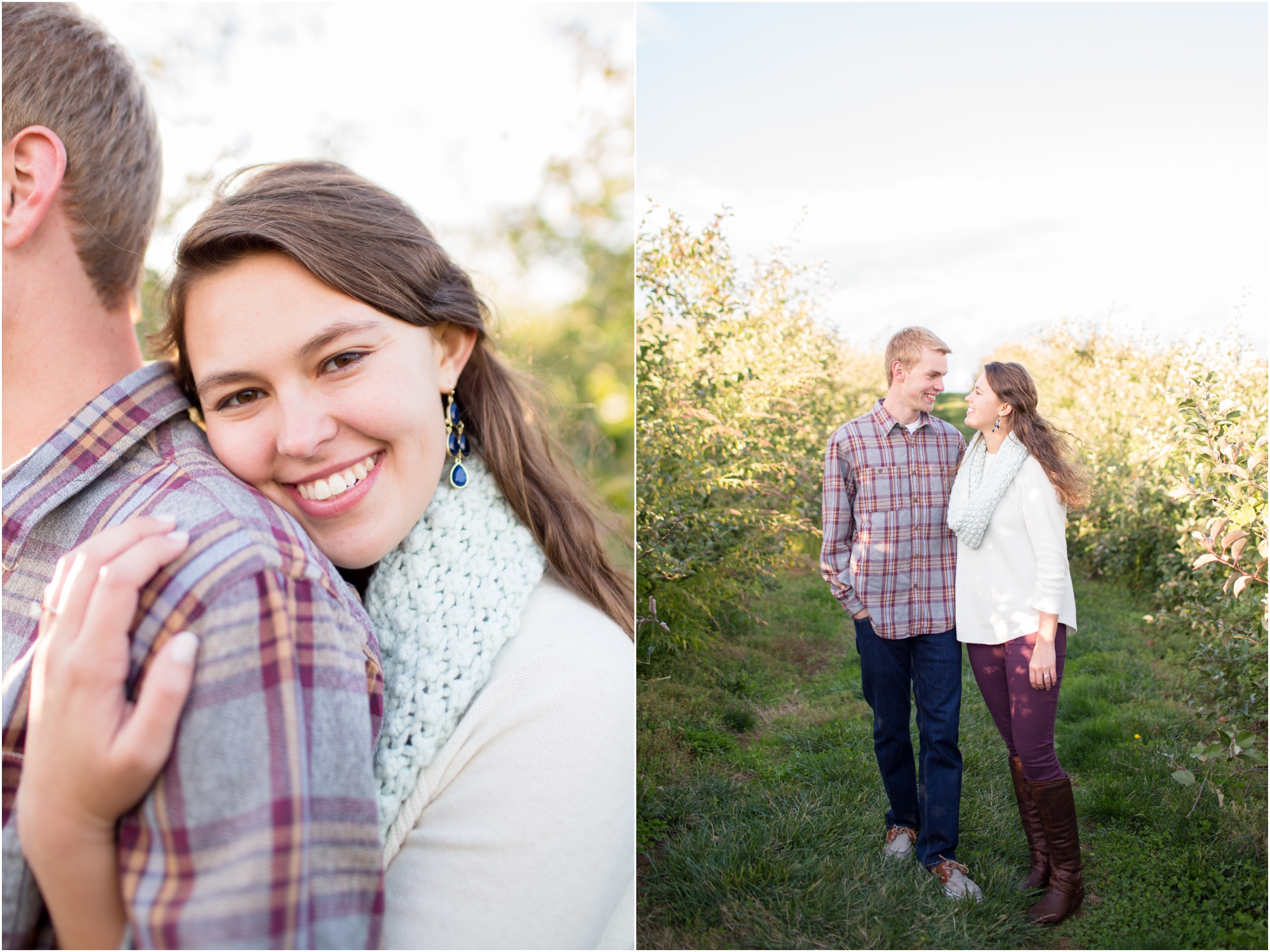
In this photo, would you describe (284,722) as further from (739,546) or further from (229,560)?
(739,546)

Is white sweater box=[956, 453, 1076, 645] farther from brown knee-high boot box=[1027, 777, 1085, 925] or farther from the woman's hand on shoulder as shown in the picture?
the woman's hand on shoulder

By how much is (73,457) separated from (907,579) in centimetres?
197

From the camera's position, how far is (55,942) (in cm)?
125

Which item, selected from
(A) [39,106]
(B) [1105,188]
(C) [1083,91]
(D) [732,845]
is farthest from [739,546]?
(A) [39,106]

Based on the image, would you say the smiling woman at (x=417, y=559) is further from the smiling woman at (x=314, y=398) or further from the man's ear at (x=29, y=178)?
the man's ear at (x=29, y=178)

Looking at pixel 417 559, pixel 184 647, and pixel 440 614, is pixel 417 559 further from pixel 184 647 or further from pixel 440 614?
pixel 184 647

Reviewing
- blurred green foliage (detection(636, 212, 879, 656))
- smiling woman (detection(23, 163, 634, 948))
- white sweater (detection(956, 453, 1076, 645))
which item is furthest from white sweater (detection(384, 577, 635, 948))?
white sweater (detection(956, 453, 1076, 645))

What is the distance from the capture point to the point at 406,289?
1648 mm

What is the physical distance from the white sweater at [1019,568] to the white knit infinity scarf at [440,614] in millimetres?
1194

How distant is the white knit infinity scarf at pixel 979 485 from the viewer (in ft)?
7.20

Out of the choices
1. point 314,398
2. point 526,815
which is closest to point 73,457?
point 314,398

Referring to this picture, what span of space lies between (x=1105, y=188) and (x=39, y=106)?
2.61 metres

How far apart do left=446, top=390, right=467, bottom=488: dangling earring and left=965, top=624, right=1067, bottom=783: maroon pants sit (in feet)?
4.74

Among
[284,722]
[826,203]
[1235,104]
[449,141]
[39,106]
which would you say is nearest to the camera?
[284,722]
